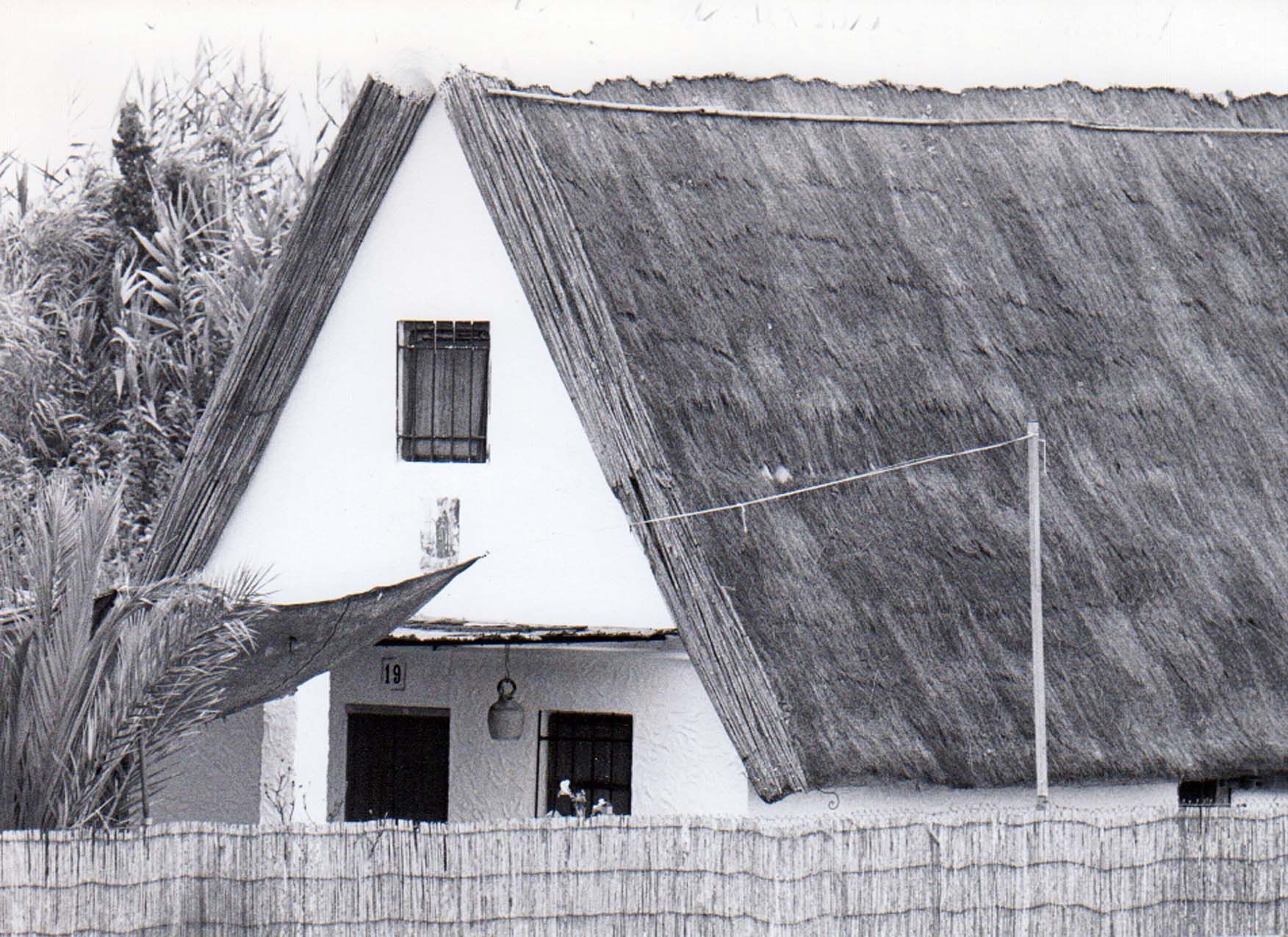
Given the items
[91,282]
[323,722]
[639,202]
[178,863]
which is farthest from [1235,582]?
[91,282]

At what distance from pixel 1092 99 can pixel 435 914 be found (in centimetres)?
988

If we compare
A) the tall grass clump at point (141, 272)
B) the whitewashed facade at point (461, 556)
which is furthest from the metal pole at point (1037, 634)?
the tall grass clump at point (141, 272)

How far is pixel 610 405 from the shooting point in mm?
12523

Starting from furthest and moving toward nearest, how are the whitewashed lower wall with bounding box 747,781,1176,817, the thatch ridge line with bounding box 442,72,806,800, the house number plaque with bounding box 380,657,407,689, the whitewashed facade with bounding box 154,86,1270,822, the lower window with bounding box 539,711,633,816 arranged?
the house number plaque with bounding box 380,657,407,689, the lower window with bounding box 539,711,633,816, the whitewashed facade with bounding box 154,86,1270,822, the whitewashed lower wall with bounding box 747,781,1176,817, the thatch ridge line with bounding box 442,72,806,800

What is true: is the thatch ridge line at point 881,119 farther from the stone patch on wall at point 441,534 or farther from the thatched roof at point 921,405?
the stone patch on wall at point 441,534

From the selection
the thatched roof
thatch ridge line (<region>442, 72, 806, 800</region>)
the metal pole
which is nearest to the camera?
the metal pole

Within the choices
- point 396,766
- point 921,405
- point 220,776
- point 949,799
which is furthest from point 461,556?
point 949,799

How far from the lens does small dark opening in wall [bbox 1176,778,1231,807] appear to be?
1388 cm

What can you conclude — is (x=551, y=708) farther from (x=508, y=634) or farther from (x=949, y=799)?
(x=949, y=799)

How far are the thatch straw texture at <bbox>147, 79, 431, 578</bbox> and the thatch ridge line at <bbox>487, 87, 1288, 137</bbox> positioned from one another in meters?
0.86

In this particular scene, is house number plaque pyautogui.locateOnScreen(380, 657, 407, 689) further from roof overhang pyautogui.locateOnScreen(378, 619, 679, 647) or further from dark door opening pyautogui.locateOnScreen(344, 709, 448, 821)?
roof overhang pyautogui.locateOnScreen(378, 619, 679, 647)

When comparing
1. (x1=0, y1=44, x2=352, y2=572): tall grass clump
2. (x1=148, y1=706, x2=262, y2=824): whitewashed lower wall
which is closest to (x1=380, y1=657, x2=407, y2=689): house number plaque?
(x1=148, y1=706, x2=262, y2=824): whitewashed lower wall

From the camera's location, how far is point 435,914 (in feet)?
33.7

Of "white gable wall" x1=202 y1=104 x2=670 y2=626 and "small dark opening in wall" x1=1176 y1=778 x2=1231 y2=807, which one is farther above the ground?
"white gable wall" x1=202 y1=104 x2=670 y2=626
